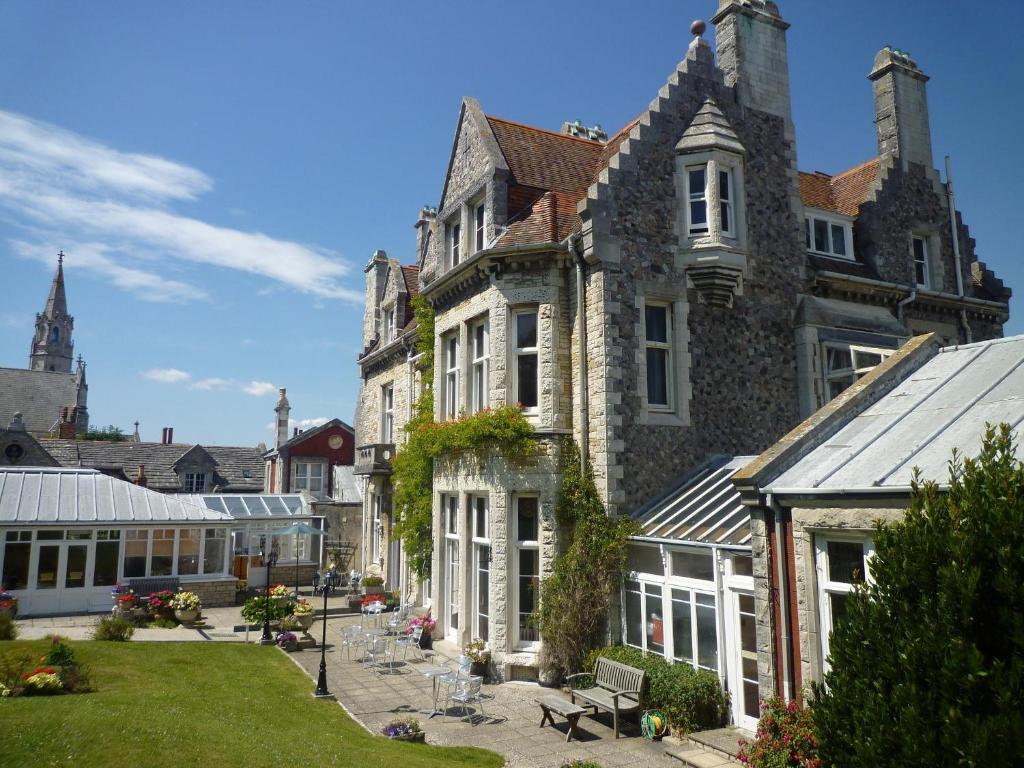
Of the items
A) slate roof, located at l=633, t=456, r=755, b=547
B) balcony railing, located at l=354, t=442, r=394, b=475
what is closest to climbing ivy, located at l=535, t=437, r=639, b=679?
slate roof, located at l=633, t=456, r=755, b=547

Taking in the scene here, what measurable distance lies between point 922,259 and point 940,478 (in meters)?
15.0

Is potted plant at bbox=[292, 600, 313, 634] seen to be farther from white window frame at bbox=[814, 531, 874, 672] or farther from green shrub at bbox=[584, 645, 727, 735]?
white window frame at bbox=[814, 531, 874, 672]

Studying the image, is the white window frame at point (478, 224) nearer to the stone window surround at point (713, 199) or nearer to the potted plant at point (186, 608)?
the stone window surround at point (713, 199)

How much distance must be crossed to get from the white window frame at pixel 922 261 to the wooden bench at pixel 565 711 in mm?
15535

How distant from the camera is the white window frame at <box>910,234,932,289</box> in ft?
64.1

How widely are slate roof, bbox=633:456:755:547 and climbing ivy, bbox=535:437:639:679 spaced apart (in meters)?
0.59

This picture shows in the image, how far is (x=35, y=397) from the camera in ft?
194

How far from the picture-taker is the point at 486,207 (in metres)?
16.4

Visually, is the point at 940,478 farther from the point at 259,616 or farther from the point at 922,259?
the point at 259,616

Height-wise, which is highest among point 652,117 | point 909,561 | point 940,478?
point 652,117

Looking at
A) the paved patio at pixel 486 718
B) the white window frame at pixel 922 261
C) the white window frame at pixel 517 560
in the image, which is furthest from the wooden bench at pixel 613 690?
the white window frame at pixel 922 261

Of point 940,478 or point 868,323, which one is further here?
point 868,323

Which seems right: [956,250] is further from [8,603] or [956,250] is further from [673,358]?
[8,603]

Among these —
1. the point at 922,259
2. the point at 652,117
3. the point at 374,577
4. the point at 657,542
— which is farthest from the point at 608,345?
the point at 374,577
